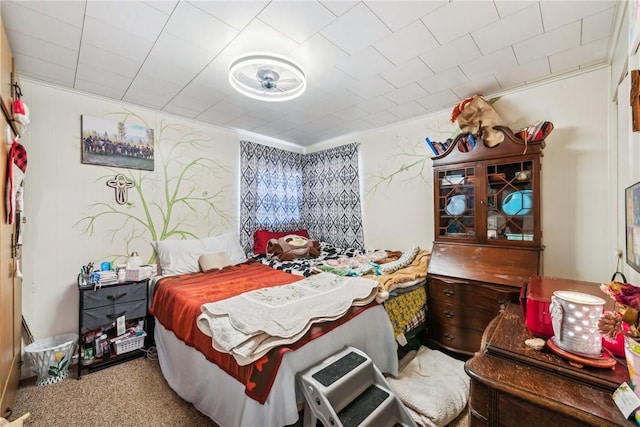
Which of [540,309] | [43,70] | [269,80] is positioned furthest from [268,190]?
[540,309]

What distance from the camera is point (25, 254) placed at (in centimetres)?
218

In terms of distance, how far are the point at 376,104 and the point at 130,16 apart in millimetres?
2127

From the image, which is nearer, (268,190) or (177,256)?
(177,256)

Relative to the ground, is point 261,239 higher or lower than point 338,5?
lower

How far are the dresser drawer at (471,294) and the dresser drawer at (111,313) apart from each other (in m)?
2.76

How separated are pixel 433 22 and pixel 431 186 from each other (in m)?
1.76

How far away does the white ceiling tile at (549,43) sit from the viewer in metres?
1.70

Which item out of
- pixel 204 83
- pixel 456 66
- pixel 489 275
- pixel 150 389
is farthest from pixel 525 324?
pixel 204 83

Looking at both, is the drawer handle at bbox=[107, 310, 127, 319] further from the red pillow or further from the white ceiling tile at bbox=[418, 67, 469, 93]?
the white ceiling tile at bbox=[418, 67, 469, 93]

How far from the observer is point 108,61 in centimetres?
197

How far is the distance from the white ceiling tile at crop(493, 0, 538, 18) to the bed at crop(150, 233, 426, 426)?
2011mm

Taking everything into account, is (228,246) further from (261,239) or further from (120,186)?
(120,186)

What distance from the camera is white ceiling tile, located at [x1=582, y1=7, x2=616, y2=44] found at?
5.09 feet

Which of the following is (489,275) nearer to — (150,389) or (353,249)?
(353,249)
